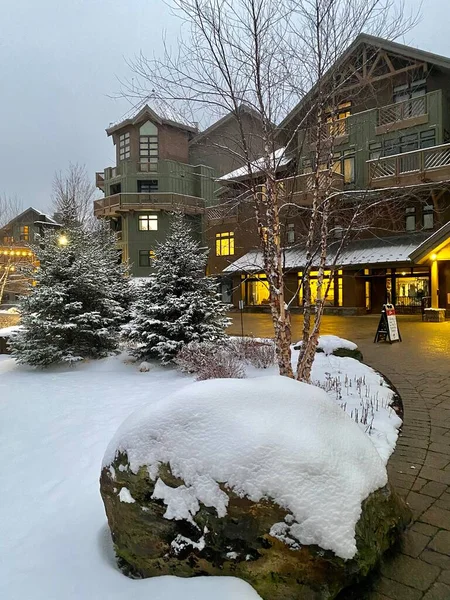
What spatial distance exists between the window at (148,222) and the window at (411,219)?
62.7 feet

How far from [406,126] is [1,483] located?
2303 cm

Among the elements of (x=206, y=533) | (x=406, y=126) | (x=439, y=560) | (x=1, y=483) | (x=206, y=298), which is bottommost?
(x=1, y=483)

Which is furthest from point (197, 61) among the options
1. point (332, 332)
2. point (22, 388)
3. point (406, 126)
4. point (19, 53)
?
point (406, 126)

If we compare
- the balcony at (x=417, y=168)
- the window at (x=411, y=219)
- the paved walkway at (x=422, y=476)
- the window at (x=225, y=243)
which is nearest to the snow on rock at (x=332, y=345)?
the paved walkway at (x=422, y=476)

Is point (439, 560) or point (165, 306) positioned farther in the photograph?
point (165, 306)

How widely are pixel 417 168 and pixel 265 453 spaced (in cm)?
1992

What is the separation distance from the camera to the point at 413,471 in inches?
151

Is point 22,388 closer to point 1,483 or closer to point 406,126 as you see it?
point 1,483

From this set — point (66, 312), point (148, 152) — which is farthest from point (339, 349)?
point (148, 152)

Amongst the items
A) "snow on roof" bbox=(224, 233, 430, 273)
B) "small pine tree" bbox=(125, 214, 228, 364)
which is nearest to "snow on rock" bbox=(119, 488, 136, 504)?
"small pine tree" bbox=(125, 214, 228, 364)

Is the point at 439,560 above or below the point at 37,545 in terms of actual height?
above

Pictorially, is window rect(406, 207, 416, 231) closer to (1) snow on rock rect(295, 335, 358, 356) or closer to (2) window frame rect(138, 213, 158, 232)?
(1) snow on rock rect(295, 335, 358, 356)

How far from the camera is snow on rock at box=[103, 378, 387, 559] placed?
2.25m

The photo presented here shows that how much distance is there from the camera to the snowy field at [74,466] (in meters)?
2.58
